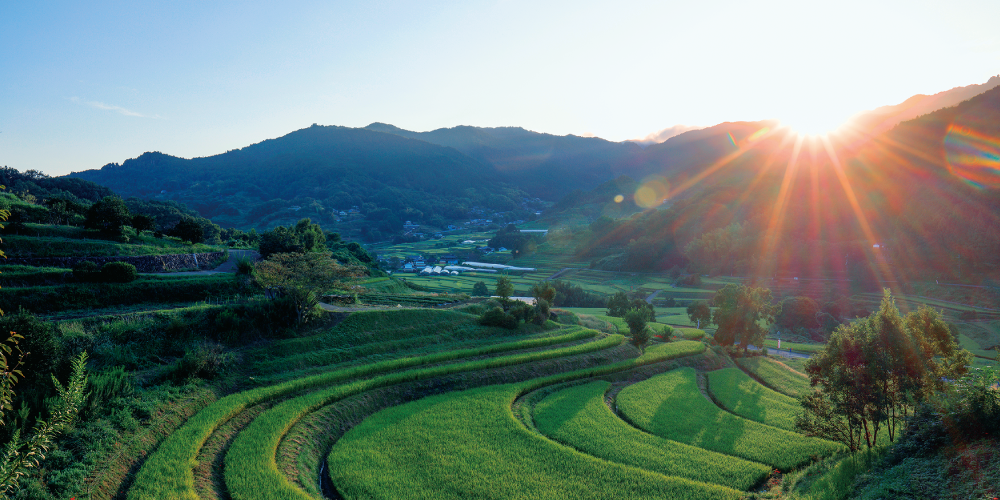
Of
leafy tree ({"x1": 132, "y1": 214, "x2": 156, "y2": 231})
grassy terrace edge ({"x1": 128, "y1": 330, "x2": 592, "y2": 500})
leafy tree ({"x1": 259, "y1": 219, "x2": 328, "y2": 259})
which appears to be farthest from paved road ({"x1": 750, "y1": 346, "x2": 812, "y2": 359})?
leafy tree ({"x1": 132, "y1": 214, "x2": 156, "y2": 231})

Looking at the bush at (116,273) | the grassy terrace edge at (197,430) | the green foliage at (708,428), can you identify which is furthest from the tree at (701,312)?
the bush at (116,273)

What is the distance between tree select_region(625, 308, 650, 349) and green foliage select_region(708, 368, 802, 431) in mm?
5807

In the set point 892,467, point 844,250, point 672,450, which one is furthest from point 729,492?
point 844,250

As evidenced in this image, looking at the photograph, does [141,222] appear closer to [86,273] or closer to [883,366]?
[86,273]

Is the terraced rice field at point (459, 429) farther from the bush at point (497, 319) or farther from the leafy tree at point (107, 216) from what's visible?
the leafy tree at point (107, 216)

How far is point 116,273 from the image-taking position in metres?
29.4

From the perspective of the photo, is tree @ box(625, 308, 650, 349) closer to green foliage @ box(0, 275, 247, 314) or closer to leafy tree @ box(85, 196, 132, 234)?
green foliage @ box(0, 275, 247, 314)

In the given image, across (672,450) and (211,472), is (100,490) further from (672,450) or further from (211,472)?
(672,450)

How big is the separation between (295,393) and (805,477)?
24151 millimetres

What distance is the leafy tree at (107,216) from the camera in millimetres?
37266

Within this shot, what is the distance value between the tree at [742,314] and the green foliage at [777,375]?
2.39 m

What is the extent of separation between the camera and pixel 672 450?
2019 centimetres

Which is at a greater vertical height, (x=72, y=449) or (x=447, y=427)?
(x=72, y=449)

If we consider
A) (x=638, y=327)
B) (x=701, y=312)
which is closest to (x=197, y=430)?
(x=638, y=327)
